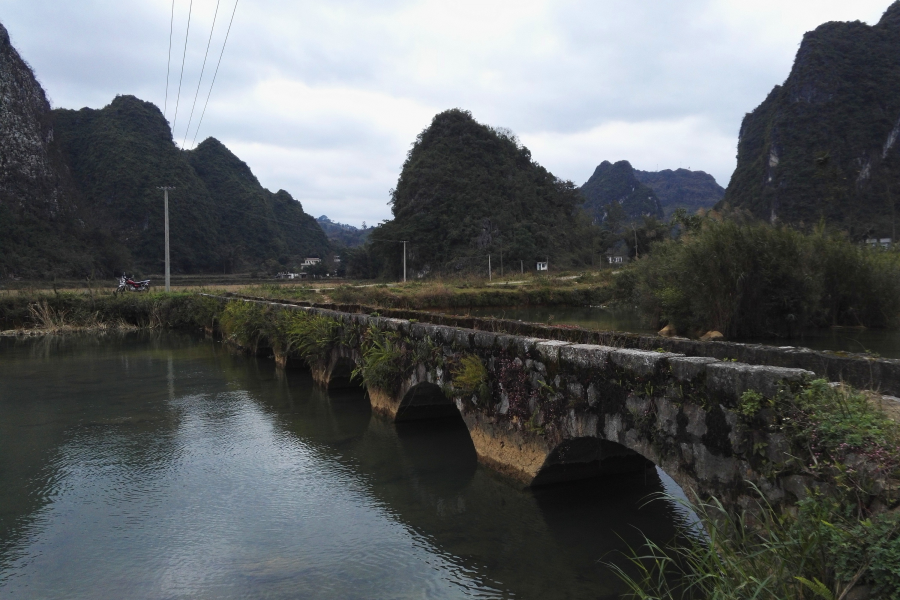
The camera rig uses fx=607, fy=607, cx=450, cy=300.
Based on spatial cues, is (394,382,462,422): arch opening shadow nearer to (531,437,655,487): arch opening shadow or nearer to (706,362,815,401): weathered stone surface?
(531,437,655,487): arch opening shadow

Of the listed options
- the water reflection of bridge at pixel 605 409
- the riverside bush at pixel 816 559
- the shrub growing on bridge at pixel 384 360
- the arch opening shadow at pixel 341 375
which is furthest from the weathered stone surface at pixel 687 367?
the arch opening shadow at pixel 341 375

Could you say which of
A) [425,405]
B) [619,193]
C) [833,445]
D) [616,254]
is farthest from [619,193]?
[833,445]

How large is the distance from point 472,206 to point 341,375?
64.2m

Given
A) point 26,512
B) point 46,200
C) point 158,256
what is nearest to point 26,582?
point 26,512

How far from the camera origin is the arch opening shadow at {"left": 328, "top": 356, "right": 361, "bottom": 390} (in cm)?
1295

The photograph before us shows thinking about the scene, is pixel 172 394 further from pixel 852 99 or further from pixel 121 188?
pixel 852 99

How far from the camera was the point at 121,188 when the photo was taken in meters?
75.9

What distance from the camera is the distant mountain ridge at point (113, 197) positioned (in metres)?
59.2

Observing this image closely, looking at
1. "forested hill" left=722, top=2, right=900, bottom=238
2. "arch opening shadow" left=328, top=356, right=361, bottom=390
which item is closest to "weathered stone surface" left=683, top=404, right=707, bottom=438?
"arch opening shadow" left=328, top=356, right=361, bottom=390

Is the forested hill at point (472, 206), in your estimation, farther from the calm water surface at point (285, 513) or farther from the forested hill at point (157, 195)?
the calm water surface at point (285, 513)

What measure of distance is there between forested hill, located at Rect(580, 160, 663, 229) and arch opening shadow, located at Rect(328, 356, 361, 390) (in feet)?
423

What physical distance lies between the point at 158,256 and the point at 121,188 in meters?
10.2

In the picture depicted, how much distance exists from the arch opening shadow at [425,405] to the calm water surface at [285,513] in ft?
0.80

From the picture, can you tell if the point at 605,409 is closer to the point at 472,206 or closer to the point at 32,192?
the point at 472,206
